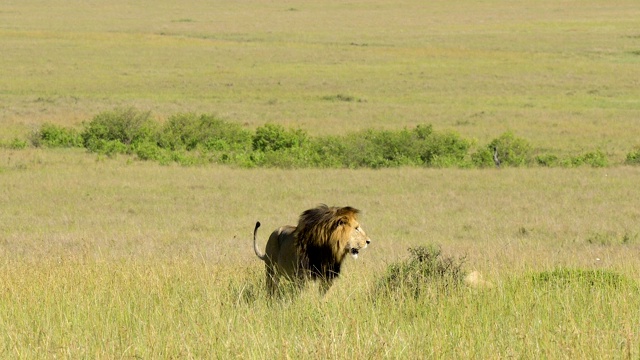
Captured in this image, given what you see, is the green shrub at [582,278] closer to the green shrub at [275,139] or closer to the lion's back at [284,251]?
the lion's back at [284,251]

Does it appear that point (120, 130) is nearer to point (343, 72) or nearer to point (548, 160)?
point (548, 160)

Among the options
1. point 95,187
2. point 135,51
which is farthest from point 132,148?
point 135,51

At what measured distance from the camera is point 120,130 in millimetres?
27172

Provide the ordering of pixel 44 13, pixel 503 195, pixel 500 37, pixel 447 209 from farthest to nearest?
pixel 44 13 < pixel 500 37 < pixel 503 195 < pixel 447 209

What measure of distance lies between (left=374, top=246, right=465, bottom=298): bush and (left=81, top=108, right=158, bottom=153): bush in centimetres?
2008

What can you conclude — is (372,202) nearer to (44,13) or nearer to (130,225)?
(130,225)

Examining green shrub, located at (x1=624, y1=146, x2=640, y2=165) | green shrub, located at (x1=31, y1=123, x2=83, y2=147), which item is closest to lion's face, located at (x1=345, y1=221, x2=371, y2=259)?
green shrub, located at (x1=624, y1=146, x2=640, y2=165)

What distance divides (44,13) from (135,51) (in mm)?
43214

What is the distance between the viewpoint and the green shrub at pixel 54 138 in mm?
26184

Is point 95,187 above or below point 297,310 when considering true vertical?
below

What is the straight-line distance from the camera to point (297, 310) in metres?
5.42

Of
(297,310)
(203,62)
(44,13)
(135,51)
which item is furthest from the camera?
(44,13)

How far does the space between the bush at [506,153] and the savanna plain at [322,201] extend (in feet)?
4.61

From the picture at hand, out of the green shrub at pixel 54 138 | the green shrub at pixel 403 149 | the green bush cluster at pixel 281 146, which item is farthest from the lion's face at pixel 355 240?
the green shrub at pixel 54 138
